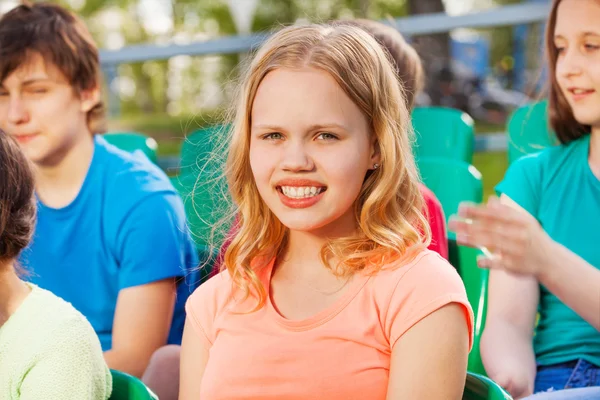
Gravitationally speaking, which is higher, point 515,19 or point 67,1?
point 515,19

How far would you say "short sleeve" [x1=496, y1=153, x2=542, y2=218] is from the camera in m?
2.32

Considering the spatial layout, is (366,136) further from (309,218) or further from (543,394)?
(543,394)

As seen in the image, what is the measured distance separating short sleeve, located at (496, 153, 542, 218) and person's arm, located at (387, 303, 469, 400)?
31.8 inches

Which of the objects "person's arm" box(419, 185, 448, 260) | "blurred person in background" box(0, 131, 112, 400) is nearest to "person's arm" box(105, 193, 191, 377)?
"blurred person in background" box(0, 131, 112, 400)

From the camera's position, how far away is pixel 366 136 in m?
1.75

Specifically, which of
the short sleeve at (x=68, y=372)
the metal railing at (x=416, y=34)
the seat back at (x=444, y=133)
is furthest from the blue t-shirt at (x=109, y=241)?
the metal railing at (x=416, y=34)

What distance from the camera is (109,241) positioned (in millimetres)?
2594

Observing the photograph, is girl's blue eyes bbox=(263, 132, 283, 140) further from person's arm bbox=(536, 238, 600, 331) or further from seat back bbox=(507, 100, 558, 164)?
seat back bbox=(507, 100, 558, 164)

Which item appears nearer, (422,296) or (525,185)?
(422,296)

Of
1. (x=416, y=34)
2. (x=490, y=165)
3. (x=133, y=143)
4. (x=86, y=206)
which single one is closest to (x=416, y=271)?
(x=86, y=206)

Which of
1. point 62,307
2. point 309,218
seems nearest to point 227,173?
point 309,218

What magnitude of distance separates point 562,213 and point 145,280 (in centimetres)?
116

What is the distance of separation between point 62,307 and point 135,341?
0.65 m

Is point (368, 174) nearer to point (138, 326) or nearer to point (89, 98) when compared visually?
point (138, 326)
